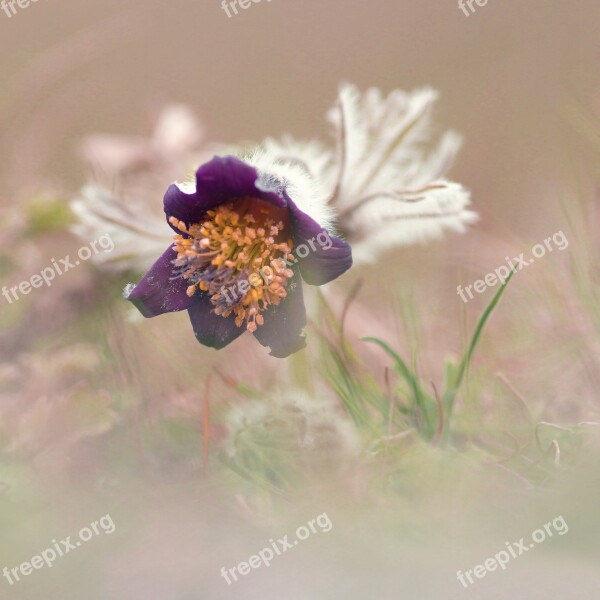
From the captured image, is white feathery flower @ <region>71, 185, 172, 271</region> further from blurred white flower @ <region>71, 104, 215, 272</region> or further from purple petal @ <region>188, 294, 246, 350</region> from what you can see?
purple petal @ <region>188, 294, 246, 350</region>

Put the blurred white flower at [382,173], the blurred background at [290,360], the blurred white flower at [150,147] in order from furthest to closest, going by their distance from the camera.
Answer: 1. the blurred white flower at [150,147]
2. the blurred white flower at [382,173]
3. the blurred background at [290,360]

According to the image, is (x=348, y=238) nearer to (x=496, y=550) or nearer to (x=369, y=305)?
(x=369, y=305)

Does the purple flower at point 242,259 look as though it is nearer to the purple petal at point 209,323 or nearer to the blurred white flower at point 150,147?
the purple petal at point 209,323

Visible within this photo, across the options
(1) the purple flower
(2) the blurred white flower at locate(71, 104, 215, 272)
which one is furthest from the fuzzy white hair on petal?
(2) the blurred white flower at locate(71, 104, 215, 272)

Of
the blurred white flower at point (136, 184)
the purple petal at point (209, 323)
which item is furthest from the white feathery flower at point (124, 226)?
the purple petal at point (209, 323)

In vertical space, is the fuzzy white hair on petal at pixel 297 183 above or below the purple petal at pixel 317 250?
above

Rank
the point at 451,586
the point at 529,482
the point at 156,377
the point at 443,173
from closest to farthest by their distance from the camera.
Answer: the point at 451,586
the point at 529,482
the point at 443,173
the point at 156,377

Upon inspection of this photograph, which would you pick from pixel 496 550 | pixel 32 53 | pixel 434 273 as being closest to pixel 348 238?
pixel 434 273
